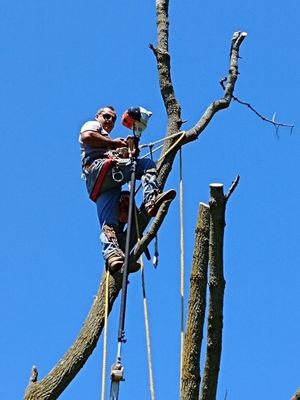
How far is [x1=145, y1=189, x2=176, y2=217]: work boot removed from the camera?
5.98 m

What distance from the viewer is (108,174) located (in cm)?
631

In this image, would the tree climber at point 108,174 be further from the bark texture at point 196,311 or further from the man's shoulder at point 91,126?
the bark texture at point 196,311

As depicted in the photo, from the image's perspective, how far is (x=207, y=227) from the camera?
458 cm

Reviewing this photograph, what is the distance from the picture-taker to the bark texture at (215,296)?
14.0 ft

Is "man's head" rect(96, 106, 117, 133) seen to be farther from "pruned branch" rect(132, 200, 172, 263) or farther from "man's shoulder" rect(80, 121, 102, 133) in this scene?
"pruned branch" rect(132, 200, 172, 263)

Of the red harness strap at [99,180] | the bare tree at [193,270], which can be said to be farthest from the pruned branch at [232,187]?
the red harness strap at [99,180]

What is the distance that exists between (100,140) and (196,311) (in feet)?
7.07

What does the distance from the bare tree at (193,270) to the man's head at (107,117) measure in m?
0.39

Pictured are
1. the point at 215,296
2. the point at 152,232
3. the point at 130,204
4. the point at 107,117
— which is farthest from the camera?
the point at 107,117

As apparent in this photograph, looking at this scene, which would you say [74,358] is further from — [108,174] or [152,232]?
[108,174]

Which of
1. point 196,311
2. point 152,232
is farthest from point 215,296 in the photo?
point 152,232

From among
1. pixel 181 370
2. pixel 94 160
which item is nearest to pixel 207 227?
pixel 181 370

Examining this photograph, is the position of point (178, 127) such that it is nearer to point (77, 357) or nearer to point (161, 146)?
point (161, 146)

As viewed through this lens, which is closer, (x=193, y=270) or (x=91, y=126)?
(x=193, y=270)
